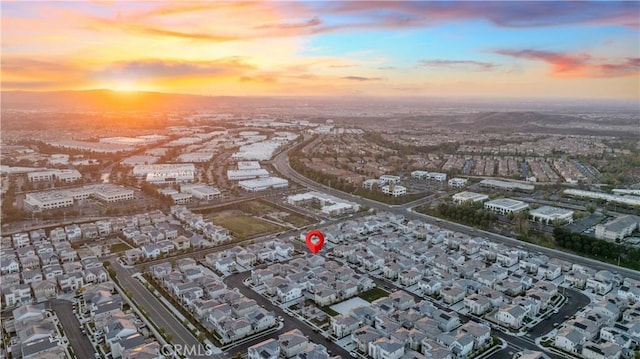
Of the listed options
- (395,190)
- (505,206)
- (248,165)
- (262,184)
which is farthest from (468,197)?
(248,165)

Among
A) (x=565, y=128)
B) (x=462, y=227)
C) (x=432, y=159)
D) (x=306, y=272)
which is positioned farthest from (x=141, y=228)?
(x=565, y=128)

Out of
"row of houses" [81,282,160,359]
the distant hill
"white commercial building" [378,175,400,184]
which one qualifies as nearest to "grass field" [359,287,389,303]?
"row of houses" [81,282,160,359]

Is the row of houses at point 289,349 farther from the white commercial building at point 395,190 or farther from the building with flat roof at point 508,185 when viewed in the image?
the building with flat roof at point 508,185

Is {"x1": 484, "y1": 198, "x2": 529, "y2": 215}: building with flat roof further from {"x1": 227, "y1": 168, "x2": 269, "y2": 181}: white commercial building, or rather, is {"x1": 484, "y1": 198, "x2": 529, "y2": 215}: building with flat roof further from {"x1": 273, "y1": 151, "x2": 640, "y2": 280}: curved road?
{"x1": 227, "y1": 168, "x2": 269, "y2": 181}: white commercial building

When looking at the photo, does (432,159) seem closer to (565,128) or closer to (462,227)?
(462,227)

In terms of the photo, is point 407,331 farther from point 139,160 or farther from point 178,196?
point 139,160

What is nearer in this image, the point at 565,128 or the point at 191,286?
the point at 191,286
